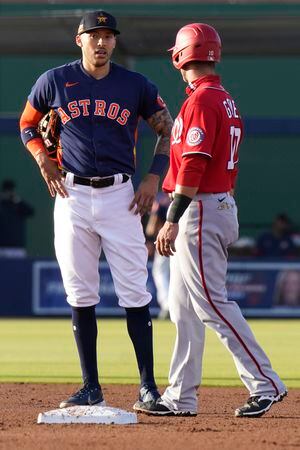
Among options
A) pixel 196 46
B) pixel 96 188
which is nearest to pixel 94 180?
pixel 96 188

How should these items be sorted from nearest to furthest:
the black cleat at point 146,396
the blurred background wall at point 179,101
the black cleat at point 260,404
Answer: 1. the black cleat at point 260,404
2. the black cleat at point 146,396
3. the blurred background wall at point 179,101

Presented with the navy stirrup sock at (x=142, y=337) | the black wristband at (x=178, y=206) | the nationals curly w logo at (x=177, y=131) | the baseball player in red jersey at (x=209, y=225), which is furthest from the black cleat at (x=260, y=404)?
the nationals curly w logo at (x=177, y=131)

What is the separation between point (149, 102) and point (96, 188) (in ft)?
1.97

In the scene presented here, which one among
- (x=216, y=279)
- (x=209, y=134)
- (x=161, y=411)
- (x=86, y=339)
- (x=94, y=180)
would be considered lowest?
(x=161, y=411)

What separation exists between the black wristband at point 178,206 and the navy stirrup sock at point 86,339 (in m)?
0.92

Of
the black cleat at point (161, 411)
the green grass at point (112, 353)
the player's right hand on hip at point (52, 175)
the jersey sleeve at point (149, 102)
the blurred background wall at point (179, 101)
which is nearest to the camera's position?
the black cleat at point (161, 411)

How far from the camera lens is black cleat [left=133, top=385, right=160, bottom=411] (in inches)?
239

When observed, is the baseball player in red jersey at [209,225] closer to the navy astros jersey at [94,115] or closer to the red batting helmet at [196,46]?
the red batting helmet at [196,46]

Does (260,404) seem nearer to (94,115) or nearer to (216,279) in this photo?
(216,279)

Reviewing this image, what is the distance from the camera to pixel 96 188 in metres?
6.14

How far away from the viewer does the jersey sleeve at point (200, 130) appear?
5.56 metres

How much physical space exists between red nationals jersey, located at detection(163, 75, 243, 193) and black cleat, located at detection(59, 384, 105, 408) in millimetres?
1199

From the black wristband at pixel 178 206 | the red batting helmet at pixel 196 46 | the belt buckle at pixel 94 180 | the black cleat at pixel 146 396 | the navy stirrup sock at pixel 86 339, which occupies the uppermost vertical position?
the red batting helmet at pixel 196 46

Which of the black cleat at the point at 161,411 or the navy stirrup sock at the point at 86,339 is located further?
the navy stirrup sock at the point at 86,339
